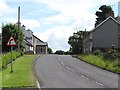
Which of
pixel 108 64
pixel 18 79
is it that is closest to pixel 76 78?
pixel 18 79

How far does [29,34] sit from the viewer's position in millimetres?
127875

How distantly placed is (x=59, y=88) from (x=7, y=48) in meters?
55.9

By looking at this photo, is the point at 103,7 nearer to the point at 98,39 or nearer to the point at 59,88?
the point at 98,39

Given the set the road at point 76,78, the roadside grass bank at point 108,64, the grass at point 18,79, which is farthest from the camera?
the roadside grass bank at point 108,64

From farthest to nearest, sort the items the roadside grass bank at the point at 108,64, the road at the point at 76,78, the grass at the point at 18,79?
the roadside grass bank at the point at 108,64 < the road at the point at 76,78 < the grass at the point at 18,79

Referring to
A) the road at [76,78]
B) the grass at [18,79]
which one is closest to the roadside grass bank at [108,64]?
the road at [76,78]

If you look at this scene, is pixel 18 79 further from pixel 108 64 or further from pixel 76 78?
pixel 108 64

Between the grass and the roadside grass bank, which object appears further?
the roadside grass bank

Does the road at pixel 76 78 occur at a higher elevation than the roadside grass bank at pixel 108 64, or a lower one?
lower


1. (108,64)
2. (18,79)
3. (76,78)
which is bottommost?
(76,78)

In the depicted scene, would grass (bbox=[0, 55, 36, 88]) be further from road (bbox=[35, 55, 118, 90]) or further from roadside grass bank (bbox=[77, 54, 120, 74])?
roadside grass bank (bbox=[77, 54, 120, 74])

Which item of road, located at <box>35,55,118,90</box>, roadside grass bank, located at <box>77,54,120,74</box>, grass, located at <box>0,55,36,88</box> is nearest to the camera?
grass, located at <box>0,55,36,88</box>

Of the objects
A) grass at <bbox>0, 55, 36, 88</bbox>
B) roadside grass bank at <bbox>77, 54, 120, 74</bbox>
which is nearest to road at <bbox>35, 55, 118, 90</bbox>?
grass at <bbox>0, 55, 36, 88</bbox>

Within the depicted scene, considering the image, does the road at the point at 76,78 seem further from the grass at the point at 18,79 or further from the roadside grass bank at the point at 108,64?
the roadside grass bank at the point at 108,64
